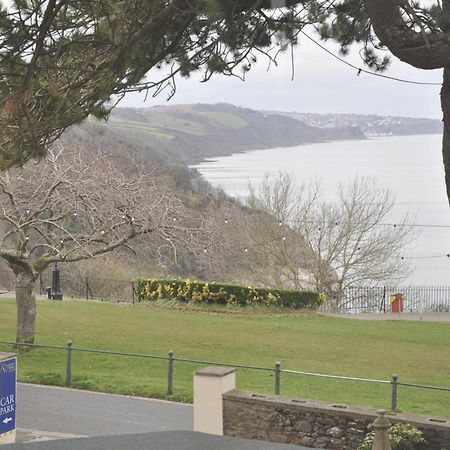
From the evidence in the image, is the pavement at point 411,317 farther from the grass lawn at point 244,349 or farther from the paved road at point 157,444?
the paved road at point 157,444

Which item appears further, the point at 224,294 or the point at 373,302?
the point at 373,302

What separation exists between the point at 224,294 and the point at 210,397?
17283mm

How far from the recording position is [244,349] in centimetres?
2191

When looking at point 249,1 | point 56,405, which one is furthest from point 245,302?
point 249,1

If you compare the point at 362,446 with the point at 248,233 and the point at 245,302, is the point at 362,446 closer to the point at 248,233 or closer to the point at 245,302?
the point at 245,302

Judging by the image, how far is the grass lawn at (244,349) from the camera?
671 inches

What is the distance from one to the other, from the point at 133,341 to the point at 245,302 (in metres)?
8.07

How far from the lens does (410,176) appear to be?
526ft

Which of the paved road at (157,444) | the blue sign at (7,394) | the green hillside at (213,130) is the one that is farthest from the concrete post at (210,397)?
the green hillside at (213,130)

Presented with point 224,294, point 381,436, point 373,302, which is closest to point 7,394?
point 381,436

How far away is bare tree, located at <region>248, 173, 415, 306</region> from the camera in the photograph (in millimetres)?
38094

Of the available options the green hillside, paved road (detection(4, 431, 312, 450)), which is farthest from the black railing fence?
the green hillside

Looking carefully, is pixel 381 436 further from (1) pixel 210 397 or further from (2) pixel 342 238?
(2) pixel 342 238

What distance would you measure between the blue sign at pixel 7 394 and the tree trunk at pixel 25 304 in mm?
7741
